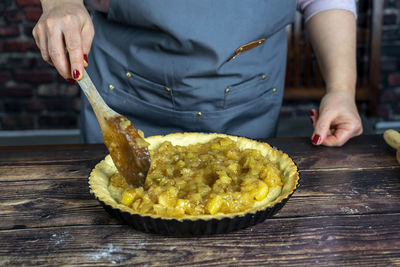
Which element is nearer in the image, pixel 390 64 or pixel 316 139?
pixel 316 139

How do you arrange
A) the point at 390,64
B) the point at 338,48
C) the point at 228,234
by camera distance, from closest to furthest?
the point at 228,234, the point at 338,48, the point at 390,64

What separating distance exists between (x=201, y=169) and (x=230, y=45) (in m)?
0.60

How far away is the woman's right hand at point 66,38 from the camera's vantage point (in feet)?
3.90

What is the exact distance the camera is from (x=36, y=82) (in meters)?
3.24

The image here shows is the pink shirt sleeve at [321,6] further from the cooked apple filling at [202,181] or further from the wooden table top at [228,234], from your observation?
the cooked apple filling at [202,181]

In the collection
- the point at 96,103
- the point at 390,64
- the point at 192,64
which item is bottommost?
the point at 390,64

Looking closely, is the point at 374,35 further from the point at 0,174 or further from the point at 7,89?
the point at 7,89

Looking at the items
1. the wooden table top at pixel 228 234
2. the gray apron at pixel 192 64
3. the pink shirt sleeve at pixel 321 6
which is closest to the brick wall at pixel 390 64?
the pink shirt sleeve at pixel 321 6

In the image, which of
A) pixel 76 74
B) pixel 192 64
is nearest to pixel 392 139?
pixel 192 64

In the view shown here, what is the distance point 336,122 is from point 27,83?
8.10 feet

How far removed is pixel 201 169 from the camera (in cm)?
118

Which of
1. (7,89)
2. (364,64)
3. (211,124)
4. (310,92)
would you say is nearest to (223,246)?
(211,124)

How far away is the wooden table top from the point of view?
3.06 feet

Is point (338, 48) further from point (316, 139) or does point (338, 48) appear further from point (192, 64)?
point (192, 64)
